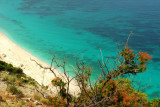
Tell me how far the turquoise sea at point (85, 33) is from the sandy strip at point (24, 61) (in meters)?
1.62

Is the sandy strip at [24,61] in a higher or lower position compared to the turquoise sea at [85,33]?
lower

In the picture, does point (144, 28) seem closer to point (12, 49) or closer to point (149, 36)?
point (149, 36)

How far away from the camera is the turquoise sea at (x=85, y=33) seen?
28.8 metres

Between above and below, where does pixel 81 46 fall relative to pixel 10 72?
above

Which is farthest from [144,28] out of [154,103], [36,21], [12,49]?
[154,103]

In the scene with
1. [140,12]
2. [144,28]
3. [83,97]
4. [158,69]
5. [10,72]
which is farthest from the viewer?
[140,12]

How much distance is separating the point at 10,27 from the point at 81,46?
18.8 m

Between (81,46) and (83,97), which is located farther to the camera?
(81,46)

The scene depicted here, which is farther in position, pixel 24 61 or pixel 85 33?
pixel 85 33

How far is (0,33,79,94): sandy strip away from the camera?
21031 mm

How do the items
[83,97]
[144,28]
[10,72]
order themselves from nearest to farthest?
[83,97], [10,72], [144,28]

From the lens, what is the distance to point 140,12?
58.0m

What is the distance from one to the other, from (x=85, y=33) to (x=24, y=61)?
18042 millimetres

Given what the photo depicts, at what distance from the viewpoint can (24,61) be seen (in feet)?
81.5
